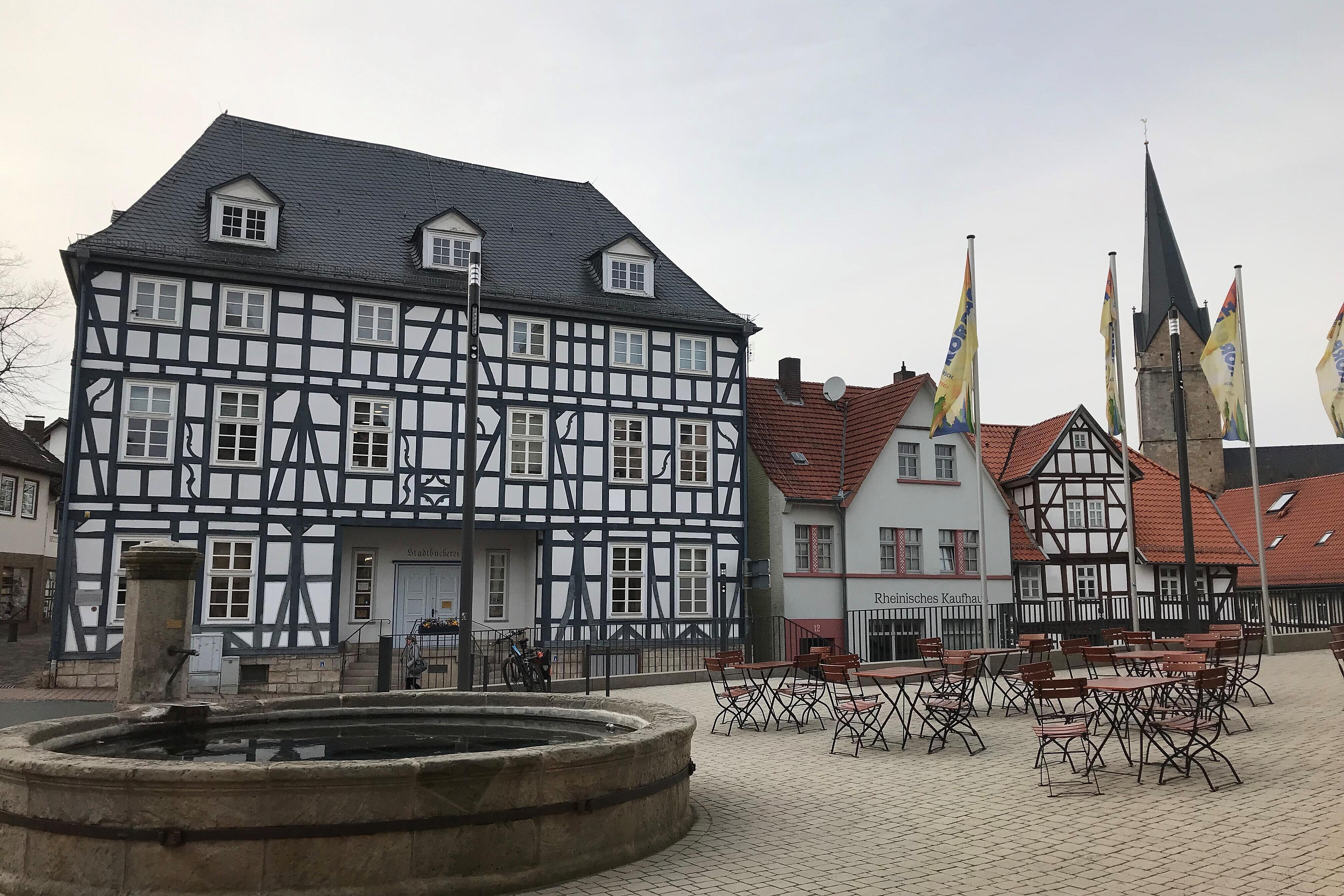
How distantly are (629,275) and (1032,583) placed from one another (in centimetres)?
1490

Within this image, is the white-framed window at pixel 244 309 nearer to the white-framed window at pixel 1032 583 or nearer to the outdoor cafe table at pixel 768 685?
the outdoor cafe table at pixel 768 685

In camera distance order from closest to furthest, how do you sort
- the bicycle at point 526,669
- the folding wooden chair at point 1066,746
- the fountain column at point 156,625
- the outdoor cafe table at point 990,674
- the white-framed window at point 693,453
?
the folding wooden chair at point 1066,746, the fountain column at point 156,625, the outdoor cafe table at point 990,674, the bicycle at point 526,669, the white-framed window at point 693,453

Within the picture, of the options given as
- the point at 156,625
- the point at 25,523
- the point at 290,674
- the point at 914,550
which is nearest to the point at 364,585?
the point at 290,674

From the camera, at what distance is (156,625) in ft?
33.6

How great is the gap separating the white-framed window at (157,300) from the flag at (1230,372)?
21304 millimetres

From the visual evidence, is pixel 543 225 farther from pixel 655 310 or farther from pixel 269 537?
pixel 269 537

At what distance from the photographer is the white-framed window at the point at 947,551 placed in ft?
97.6

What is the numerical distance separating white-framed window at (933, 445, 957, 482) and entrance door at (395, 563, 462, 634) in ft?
44.3

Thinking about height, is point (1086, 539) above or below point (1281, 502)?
below

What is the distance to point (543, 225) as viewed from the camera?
29.0 metres

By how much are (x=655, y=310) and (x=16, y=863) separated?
73.0 ft

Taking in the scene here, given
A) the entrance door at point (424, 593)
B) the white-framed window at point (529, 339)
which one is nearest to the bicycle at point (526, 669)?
the entrance door at point (424, 593)

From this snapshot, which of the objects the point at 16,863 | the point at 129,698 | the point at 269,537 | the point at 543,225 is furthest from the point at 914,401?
the point at 16,863

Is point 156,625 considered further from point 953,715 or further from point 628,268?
point 628,268
